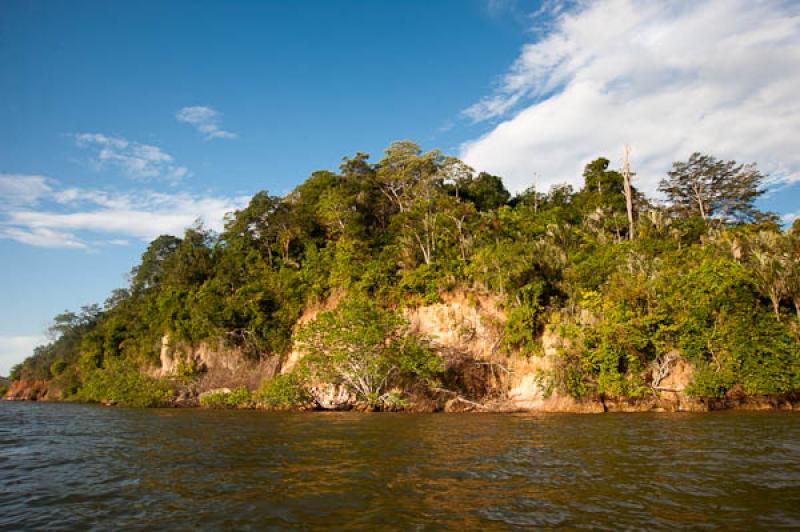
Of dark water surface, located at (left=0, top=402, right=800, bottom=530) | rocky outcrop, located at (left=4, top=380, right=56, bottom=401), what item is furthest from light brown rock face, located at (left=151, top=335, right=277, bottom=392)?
rocky outcrop, located at (left=4, top=380, right=56, bottom=401)

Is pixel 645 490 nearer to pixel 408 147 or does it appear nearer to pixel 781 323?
pixel 781 323

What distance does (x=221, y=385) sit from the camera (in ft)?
114

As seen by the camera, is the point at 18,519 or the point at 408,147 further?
the point at 408,147

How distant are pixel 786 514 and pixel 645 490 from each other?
1.85 m

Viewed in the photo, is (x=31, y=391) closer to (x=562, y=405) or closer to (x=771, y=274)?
(x=562, y=405)

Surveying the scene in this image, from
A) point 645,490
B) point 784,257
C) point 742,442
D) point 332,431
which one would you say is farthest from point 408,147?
point 645,490

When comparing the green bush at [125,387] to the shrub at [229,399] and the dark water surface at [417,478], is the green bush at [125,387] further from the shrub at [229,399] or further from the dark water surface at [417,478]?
the dark water surface at [417,478]

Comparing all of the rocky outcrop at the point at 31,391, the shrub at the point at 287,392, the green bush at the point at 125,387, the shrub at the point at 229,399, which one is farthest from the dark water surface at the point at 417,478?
the rocky outcrop at the point at 31,391

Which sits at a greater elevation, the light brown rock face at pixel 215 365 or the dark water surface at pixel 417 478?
the light brown rock face at pixel 215 365

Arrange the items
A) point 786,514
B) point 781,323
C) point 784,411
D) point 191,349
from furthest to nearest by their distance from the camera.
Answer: point 191,349
point 781,323
point 784,411
point 786,514

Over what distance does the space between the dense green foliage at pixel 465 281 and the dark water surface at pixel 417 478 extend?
6.41 m

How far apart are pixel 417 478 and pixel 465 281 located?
21522 millimetres

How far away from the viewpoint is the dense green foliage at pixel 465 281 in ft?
71.2

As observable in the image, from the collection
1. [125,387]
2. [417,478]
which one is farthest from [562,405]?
[125,387]
